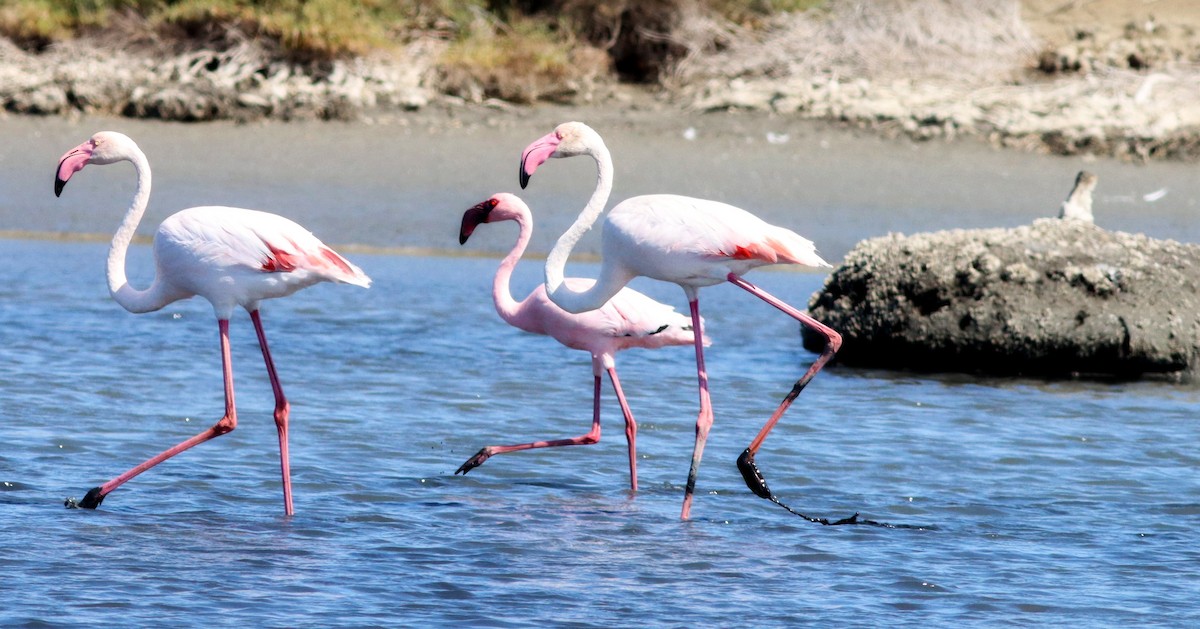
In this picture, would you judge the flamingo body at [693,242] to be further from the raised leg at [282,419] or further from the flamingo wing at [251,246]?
the raised leg at [282,419]

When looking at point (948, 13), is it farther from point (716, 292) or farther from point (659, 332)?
point (659, 332)

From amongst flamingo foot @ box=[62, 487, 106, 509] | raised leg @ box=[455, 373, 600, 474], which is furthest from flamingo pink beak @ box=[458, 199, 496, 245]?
flamingo foot @ box=[62, 487, 106, 509]

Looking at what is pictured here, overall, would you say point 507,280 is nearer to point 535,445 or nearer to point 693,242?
point 535,445

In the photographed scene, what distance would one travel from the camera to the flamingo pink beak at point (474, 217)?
7141mm

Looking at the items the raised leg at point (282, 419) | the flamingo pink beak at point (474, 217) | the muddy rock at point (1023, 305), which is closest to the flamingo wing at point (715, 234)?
the flamingo pink beak at point (474, 217)

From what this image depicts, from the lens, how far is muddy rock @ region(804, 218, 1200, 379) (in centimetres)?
898

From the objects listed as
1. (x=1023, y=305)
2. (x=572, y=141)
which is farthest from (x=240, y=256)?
(x=1023, y=305)

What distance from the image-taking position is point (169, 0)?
15.7 meters

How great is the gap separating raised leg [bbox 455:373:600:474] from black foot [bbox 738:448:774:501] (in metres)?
0.95

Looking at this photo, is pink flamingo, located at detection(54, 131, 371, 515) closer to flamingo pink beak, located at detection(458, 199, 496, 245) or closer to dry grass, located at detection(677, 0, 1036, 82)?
flamingo pink beak, located at detection(458, 199, 496, 245)

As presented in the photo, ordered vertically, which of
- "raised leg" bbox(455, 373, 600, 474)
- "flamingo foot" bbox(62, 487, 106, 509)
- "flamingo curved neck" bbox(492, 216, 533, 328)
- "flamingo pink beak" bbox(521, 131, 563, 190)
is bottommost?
"flamingo foot" bbox(62, 487, 106, 509)

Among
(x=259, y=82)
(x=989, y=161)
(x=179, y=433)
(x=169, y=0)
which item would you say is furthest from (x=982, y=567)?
(x=169, y=0)

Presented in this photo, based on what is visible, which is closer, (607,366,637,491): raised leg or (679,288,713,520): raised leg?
(679,288,713,520): raised leg

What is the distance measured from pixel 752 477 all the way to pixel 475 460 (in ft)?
4.07
